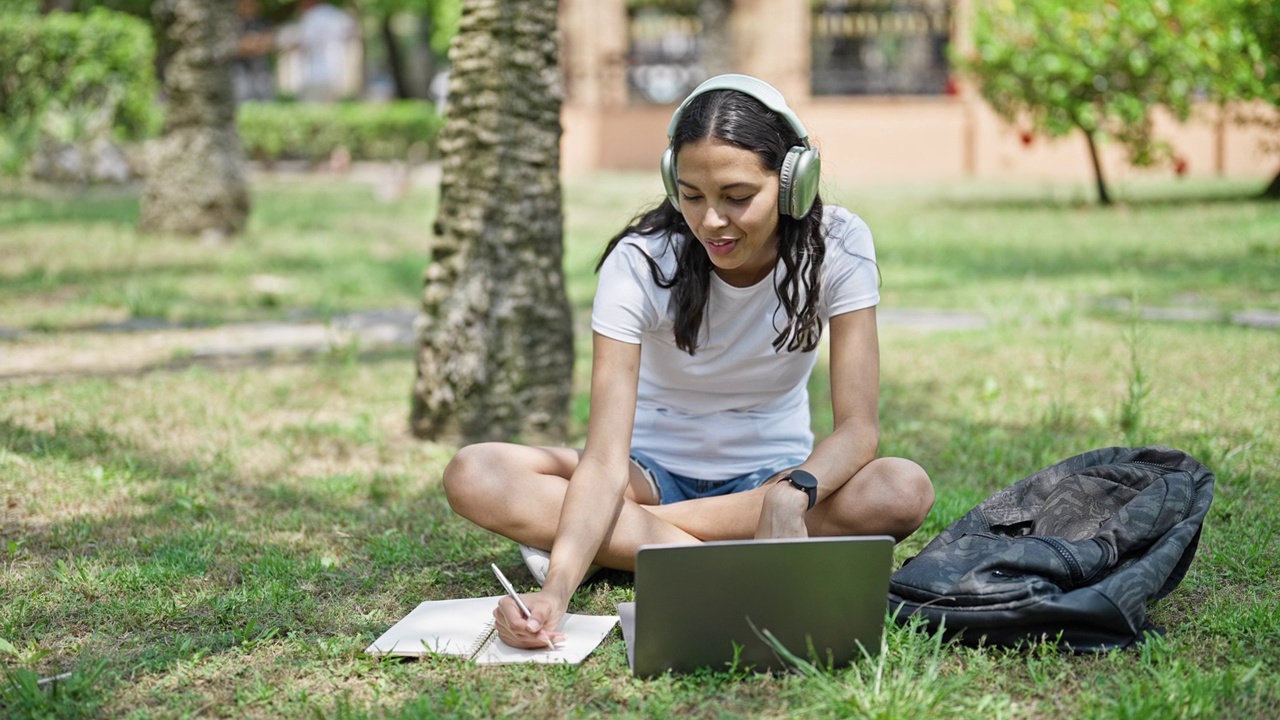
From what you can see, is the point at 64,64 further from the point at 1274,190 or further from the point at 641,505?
the point at 641,505

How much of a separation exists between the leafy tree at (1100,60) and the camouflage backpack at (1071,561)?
10039mm

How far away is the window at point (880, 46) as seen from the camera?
63.0 feet

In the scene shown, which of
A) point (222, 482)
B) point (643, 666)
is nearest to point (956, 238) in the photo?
point (222, 482)

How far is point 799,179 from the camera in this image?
2.92 metres

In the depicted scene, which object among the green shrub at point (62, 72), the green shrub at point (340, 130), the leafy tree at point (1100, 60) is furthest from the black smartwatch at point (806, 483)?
the green shrub at point (340, 130)

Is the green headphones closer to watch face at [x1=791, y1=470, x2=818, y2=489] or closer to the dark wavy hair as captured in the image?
the dark wavy hair

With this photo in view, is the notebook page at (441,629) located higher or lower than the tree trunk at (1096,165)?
lower

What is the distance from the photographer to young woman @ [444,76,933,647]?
293 cm

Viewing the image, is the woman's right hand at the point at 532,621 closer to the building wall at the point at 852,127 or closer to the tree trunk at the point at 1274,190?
the tree trunk at the point at 1274,190

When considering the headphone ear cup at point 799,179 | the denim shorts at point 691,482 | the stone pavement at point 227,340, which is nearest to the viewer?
the headphone ear cup at point 799,179

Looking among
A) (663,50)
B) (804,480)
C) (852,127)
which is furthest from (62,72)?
(804,480)

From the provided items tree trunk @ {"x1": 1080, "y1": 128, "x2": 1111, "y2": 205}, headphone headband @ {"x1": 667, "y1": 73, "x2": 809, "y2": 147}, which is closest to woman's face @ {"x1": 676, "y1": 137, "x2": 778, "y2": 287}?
headphone headband @ {"x1": 667, "y1": 73, "x2": 809, "y2": 147}

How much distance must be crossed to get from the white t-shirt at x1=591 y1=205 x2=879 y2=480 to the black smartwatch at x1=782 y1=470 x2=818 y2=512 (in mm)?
453

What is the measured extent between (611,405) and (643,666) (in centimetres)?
63
